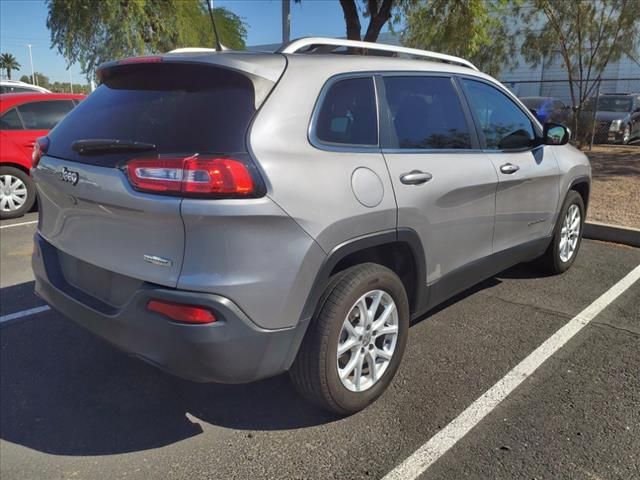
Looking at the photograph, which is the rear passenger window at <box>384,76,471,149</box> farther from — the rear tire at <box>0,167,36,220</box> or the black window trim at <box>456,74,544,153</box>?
the rear tire at <box>0,167,36,220</box>

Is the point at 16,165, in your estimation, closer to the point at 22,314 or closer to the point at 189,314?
the point at 22,314

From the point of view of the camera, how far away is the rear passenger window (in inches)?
120

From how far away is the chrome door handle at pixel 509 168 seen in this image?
373 centimetres

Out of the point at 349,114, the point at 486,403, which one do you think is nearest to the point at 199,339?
the point at 349,114

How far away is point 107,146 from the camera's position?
2473 mm

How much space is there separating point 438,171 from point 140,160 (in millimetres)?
1645

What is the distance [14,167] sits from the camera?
24.8 ft

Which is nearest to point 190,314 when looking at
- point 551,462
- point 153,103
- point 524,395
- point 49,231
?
point 153,103

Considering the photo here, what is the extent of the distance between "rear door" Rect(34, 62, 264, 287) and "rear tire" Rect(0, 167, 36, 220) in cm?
532

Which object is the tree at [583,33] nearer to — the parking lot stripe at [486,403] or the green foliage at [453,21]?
the green foliage at [453,21]

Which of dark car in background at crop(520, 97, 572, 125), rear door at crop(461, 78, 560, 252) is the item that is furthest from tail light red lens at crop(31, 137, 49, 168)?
dark car in background at crop(520, 97, 572, 125)

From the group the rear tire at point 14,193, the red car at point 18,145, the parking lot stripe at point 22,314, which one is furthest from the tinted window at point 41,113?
the parking lot stripe at point 22,314

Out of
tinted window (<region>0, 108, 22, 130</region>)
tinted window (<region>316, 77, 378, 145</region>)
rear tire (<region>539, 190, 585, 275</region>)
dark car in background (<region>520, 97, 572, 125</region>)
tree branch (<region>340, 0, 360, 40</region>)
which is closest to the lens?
tinted window (<region>316, 77, 378, 145</region>)

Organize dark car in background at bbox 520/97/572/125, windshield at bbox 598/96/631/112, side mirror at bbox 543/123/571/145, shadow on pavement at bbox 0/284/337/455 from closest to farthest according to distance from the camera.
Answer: shadow on pavement at bbox 0/284/337/455
side mirror at bbox 543/123/571/145
dark car in background at bbox 520/97/572/125
windshield at bbox 598/96/631/112
